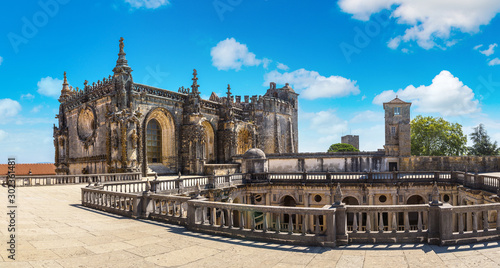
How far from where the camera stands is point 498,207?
7.93 metres

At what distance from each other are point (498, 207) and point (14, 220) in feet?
40.5

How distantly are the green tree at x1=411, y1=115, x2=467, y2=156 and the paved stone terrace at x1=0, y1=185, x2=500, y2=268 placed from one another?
4582 cm

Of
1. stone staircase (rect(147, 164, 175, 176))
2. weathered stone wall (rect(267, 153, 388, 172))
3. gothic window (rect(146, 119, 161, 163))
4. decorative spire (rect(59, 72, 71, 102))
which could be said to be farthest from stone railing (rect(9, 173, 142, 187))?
weathered stone wall (rect(267, 153, 388, 172))

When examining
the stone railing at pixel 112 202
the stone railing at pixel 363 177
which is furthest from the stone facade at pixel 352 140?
the stone railing at pixel 112 202

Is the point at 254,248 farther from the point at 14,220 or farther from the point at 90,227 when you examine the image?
the point at 14,220

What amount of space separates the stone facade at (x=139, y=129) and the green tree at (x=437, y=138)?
25.9 m

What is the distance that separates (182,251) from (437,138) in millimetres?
50489

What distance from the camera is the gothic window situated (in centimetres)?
2903

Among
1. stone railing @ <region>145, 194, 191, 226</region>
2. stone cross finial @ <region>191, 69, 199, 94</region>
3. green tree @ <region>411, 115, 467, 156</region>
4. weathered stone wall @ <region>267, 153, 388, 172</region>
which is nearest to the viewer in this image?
stone railing @ <region>145, 194, 191, 226</region>

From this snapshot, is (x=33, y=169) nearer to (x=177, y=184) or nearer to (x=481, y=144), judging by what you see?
(x=177, y=184)

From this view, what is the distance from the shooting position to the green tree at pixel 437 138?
47.5 m

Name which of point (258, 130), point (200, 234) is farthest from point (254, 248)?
point (258, 130)

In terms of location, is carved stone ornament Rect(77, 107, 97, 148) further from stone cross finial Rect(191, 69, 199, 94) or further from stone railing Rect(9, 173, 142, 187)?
stone cross finial Rect(191, 69, 199, 94)

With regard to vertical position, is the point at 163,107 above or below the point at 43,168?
above
